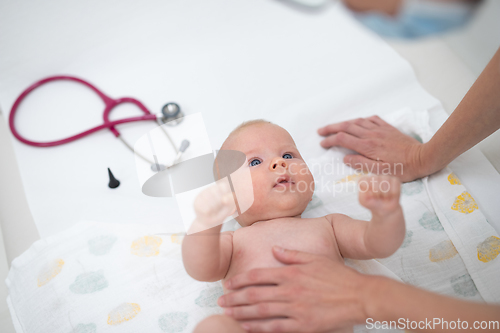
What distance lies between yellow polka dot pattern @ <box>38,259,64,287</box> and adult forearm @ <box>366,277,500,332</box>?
1027 mm

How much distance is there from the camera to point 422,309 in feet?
2.70

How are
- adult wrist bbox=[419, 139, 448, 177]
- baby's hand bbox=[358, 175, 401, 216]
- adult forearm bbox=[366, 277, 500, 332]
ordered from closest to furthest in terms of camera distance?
adult forearm bbox=[366, 277, 500, 332] → baby's hand bbox=[358, 175, 401, 216] → adult wrist bbox=[419, 139, 448, 177]

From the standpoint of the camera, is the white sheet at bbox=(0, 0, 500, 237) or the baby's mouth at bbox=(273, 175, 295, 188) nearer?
the baby's mouth at bbox=(273, 175, 295, 188)

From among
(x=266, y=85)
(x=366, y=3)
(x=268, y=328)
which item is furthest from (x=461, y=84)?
(x=366, y=3)

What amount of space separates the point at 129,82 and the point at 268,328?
4.78ft

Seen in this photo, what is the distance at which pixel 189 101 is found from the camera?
6.15 ft

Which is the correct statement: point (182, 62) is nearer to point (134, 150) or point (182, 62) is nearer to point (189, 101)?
point (189, 101)

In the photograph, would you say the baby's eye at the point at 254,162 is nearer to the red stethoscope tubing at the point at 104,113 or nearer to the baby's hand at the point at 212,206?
the baby's hand at the point at 212,206

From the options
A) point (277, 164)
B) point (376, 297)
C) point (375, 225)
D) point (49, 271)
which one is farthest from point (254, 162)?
point (49, 271)

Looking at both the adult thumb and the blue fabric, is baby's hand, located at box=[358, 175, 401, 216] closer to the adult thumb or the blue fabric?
the adult thumb

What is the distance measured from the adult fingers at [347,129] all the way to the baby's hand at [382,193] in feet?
2.19

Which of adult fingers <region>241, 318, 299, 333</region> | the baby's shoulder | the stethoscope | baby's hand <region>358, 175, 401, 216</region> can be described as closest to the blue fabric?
baby's hand <region>358, 175, 401, 216</region>

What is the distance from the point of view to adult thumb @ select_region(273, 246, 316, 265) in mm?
1000

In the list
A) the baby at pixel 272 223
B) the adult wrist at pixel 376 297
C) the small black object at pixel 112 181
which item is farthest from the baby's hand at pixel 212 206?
the small black object at pixel 112 181
